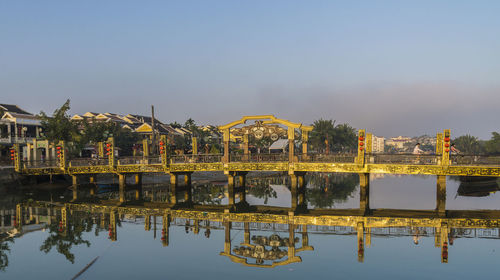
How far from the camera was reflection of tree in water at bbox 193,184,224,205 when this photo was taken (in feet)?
104

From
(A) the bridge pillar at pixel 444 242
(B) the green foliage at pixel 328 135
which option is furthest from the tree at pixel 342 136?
(A) the bridge pillar at pixel 444 242

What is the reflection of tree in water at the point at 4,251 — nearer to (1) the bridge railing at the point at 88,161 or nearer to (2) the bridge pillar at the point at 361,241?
(2) the bridge pillar at the point at 361,241

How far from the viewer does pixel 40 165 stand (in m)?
38.7

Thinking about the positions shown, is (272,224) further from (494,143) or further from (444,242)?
(494,143)

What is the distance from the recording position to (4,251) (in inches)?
661

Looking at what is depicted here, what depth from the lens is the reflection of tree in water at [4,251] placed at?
14.9 metres

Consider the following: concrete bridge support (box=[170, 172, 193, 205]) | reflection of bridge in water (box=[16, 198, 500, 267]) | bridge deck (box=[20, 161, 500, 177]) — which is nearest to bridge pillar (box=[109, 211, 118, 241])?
reflection of bridge in water (box=[16, 198, 500, 267])

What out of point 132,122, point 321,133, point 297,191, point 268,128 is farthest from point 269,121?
point 321,133

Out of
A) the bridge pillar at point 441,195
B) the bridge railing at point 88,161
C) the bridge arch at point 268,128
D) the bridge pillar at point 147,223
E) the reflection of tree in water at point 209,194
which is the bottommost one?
the reflection of tree in water at point 209,194

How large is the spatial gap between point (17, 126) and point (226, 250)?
1865 inches

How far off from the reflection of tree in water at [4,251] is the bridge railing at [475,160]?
25877mm

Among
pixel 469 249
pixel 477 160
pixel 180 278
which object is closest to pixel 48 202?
pixel 180 278

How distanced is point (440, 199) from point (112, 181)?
1266 inches

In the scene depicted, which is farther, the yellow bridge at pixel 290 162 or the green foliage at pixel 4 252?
the yellow bridge at pixel 290 162
